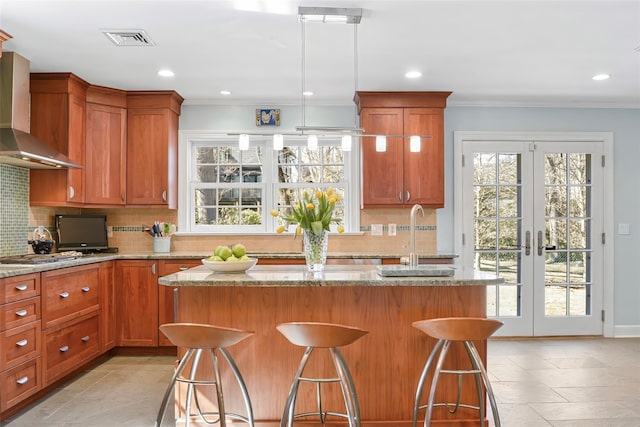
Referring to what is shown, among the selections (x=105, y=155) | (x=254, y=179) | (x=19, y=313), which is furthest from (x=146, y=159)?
(x=19, y=313)

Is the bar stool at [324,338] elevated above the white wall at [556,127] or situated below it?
below

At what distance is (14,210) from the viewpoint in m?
4.16

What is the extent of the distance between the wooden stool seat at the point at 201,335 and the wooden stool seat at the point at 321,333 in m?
0.24

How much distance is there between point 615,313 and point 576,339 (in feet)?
1.86

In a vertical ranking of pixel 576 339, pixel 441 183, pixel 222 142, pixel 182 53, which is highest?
pixel 182 53

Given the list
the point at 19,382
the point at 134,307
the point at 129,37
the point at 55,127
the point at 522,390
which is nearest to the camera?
the point at 19,382

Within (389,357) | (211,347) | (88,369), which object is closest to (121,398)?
(88,369)

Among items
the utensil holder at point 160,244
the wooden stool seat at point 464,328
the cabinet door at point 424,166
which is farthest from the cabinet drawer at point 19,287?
the cabinet door at point 424,166

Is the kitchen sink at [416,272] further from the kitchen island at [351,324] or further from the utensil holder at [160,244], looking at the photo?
the utensil holder at [160,244]

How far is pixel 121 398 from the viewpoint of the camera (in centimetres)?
339

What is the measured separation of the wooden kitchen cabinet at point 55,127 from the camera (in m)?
4.28

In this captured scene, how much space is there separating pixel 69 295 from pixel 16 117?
1412mm

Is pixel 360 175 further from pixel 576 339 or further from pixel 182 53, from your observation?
pixel 576 339

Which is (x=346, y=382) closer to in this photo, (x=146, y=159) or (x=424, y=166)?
(x=424, y=166)
